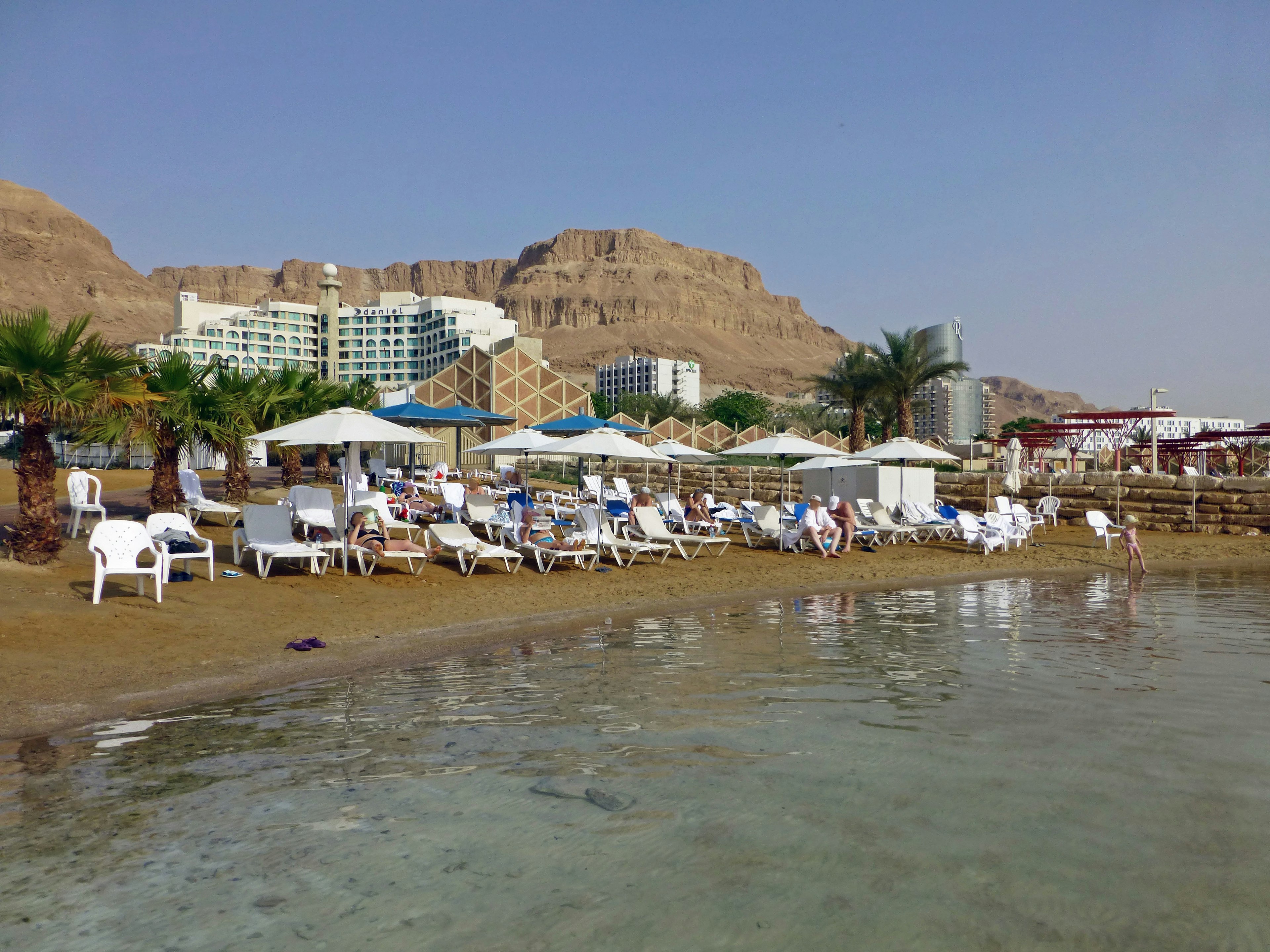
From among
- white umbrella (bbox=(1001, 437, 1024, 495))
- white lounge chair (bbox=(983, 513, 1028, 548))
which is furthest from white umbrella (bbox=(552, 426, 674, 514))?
white umbrella (bbox=(1001, 437, 1024, 495))

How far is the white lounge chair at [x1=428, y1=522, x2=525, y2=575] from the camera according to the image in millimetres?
10367

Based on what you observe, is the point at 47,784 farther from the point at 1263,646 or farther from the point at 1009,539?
the point at 1009,539

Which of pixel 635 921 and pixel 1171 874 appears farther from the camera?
pixel 1171 874

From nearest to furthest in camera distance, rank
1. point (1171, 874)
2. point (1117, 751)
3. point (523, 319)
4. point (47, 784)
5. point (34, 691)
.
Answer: point (1171, 874) < point (47, 784) < point (1117, 751) < point (34, 691) < point (523, 319)

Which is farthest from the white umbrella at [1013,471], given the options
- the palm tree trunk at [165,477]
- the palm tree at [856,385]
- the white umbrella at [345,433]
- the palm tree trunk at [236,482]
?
the palm tree trunk at [165,477]

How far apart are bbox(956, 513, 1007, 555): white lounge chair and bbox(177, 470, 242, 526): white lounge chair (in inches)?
431

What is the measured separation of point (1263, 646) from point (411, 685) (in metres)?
6.74

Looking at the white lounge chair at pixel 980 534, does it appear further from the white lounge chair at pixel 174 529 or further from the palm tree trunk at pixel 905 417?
the palm tree trunk at pixel 905 417

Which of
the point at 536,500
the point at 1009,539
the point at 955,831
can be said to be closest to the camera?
the point at 955,831

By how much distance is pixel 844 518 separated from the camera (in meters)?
14.0

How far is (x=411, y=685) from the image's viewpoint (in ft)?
19.6

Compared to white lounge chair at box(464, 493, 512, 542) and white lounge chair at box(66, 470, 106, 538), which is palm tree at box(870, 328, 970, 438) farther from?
white lounge chair at box(66, 470, 106, 538)

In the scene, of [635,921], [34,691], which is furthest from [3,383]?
[635,921]

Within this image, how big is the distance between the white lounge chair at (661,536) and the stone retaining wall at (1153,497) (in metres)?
8.25
